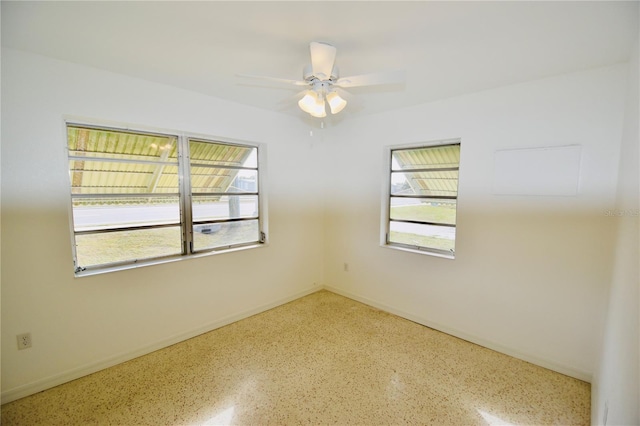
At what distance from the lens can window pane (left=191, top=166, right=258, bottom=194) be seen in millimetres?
2666

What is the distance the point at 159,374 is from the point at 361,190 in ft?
8.96

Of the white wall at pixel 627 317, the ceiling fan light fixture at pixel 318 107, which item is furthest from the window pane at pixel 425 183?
the ceiling fan light fixture at pixel 318 107

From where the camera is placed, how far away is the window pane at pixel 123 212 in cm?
209

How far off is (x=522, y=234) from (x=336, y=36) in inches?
84.9

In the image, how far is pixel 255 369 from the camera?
2.15 metres

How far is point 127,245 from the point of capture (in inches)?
90.5

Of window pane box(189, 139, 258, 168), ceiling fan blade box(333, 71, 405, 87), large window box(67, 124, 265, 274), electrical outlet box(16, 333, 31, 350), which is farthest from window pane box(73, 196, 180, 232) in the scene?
ceiling fan blade box(333, 71, 405, 87)

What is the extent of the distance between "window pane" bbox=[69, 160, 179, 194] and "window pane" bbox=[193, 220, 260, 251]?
0.51 meters

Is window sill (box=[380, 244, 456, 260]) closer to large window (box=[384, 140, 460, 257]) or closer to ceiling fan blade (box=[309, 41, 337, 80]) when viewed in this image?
large window (box=[384, 140, 460, 257])

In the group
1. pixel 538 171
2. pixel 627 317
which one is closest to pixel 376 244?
pixel 538 171

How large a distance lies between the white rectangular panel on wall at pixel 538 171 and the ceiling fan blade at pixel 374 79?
1.35 metres

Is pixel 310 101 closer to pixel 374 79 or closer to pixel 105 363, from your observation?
pixel 374 79

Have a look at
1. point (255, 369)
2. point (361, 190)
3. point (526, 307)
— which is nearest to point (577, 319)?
point (526, 307)

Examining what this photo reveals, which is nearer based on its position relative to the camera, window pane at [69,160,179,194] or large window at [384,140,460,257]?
window pane at [69,160,179,194]
